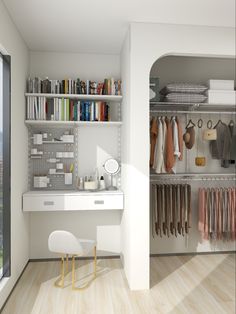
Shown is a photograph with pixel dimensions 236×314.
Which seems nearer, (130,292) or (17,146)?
(130,292)

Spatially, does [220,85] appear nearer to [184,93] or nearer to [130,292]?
[184,93]

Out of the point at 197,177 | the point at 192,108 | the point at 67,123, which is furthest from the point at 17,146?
the point at 197,177

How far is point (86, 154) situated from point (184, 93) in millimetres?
1483

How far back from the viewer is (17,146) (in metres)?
3.19

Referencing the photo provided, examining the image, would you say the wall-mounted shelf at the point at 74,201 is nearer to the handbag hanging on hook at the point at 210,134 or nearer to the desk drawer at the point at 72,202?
the desk drawer at the point at 72,202

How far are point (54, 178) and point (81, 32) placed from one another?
183cm

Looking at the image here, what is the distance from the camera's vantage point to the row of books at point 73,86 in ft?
11.8

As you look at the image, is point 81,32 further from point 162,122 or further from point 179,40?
point 162,122

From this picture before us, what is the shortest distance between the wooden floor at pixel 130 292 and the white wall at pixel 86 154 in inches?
13.4

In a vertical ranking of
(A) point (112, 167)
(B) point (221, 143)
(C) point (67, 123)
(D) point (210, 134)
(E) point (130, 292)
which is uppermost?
(C) point (67, 123)

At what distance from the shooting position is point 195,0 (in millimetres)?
2543

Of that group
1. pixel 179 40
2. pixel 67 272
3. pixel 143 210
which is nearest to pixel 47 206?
pixel 67 272

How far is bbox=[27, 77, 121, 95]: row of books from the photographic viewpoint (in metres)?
3.60

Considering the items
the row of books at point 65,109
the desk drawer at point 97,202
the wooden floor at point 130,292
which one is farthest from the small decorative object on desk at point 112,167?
the wooden floor at point 130,292
